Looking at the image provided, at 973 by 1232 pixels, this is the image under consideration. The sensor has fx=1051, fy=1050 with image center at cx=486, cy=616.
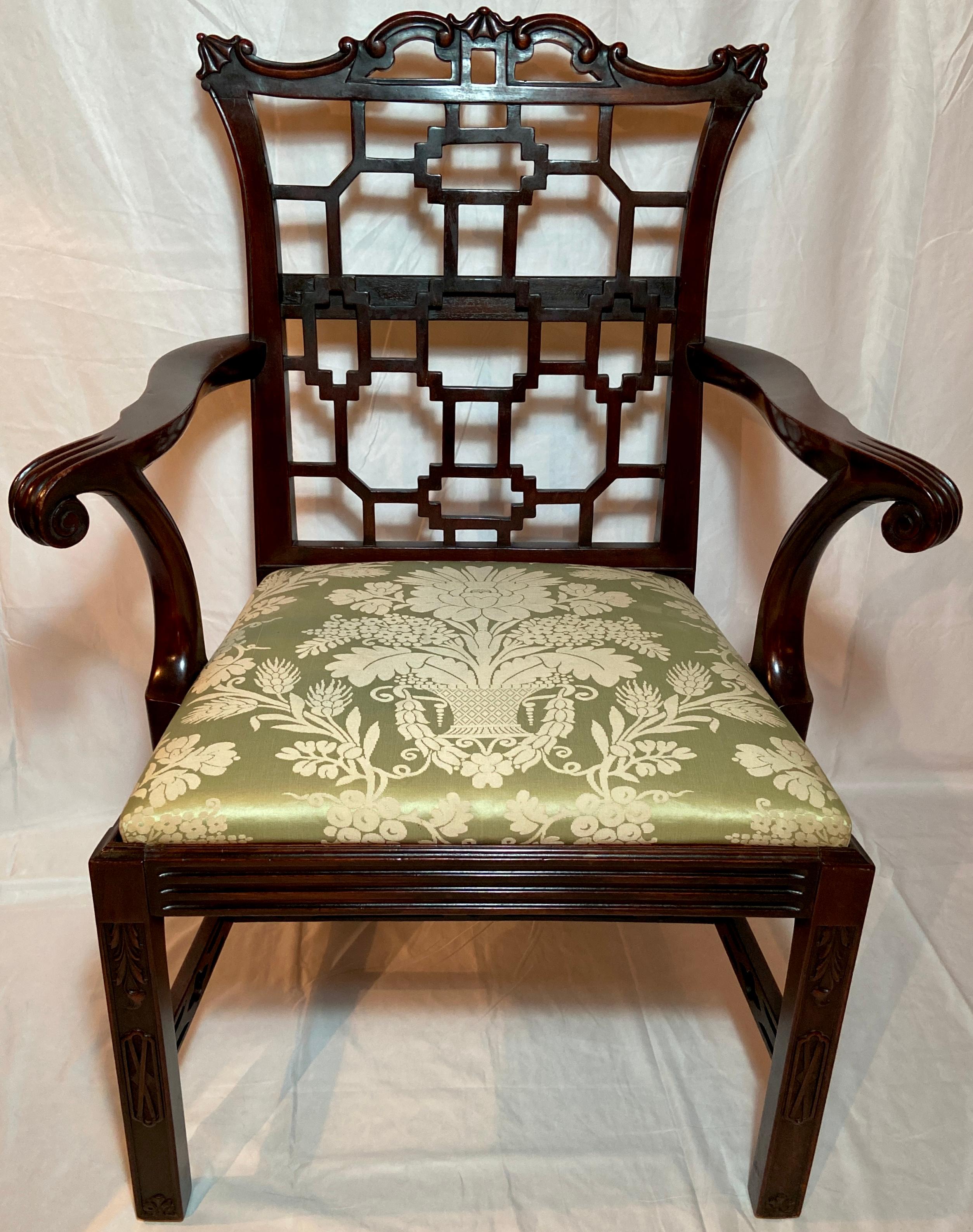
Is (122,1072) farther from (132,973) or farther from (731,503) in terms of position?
(731,503)

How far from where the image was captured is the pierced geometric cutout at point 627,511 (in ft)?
4.80

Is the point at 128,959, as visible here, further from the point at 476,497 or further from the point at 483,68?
the point at 483,68

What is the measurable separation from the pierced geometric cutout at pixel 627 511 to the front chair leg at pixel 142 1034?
2.65ft

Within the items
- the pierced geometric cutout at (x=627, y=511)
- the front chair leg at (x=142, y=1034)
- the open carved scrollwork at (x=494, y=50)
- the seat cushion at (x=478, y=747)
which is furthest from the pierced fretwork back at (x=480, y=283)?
the front chair leg at (x=142, y=1034)

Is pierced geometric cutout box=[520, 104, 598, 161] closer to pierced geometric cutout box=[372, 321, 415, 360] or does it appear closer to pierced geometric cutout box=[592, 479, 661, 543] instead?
pierced geometric cutout box=[372, 321, 415, 360]

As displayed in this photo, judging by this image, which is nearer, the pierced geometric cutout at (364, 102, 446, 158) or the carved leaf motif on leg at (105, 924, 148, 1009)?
the carved leaf motif on leg at (105, 924, 148, 1009)

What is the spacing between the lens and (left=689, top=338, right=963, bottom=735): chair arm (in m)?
0.87

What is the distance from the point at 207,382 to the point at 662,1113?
93 centimetres

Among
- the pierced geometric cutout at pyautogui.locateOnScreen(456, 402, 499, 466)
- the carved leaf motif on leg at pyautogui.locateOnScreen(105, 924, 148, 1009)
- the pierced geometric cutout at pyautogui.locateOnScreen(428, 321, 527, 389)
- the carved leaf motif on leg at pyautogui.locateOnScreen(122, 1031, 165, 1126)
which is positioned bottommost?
the carved leaf motif on leg at pyautogui.locateOnScreen(122, 1031, 165, 1126)

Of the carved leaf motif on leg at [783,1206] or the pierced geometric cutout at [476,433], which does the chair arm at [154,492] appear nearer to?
the pierced geometric cutout at [476,433]

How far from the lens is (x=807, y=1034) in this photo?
93cm

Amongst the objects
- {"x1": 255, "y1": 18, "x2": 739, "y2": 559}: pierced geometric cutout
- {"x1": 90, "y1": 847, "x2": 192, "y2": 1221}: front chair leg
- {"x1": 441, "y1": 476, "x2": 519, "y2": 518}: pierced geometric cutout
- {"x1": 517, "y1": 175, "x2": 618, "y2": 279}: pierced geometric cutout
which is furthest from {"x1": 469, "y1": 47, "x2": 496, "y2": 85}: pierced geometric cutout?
{"x1": 90, "y1": 847, "x2": 192, "y2": 1221}: front chair leg

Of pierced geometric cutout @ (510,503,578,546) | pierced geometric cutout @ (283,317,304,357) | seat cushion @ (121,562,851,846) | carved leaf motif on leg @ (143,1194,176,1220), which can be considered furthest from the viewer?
pierced geometric cutout @ (510,503,578,546)

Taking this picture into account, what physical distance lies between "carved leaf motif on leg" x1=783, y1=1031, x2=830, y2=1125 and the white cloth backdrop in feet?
0.51
